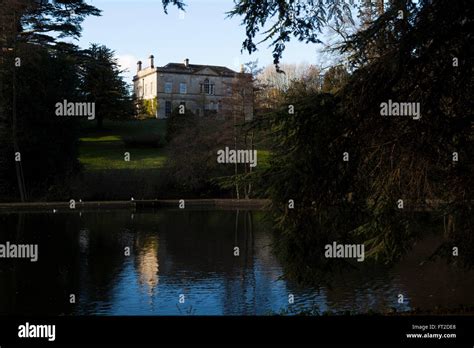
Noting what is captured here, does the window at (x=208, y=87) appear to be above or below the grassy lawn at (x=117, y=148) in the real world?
above

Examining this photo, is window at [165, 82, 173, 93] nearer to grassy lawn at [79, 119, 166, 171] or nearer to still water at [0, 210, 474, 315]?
grassy lawn at [79, 119, 166, 171]

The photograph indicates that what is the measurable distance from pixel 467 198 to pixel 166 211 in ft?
70.4

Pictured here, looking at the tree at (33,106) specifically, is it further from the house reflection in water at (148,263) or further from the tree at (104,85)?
the house reflection in water at (148,263)

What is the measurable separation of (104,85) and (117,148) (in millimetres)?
7253

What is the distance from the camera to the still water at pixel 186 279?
9.98 m

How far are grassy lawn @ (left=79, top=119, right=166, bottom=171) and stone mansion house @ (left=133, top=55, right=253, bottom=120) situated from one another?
7.25 ft

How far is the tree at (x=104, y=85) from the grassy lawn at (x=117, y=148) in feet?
4.54

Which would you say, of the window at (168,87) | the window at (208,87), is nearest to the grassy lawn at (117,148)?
the window at (168,87)

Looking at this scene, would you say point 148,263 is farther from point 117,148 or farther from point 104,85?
point 117,148

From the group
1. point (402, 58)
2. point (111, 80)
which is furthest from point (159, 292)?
point (111, 80)

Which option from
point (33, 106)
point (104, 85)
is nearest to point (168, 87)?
point (104, 85)

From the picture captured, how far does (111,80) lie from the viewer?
116ft

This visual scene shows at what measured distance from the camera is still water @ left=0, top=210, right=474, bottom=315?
32.7ft

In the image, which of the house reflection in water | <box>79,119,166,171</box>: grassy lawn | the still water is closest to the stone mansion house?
<box>79,119,166,171</box>: grassy lawn
